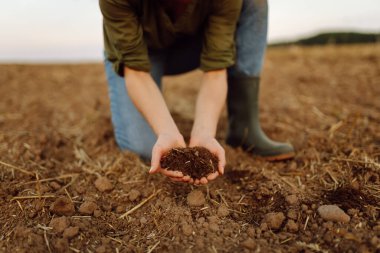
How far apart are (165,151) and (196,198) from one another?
248mm

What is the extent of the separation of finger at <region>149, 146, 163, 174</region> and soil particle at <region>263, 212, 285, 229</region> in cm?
49

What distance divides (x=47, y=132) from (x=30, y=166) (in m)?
0.68

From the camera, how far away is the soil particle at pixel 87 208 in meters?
1.49

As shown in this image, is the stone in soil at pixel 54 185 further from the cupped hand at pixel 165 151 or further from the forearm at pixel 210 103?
the forearm at pixel 210 103

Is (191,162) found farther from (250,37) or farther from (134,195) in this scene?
(250,37)

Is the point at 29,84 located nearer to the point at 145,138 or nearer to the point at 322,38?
the point at 145,138

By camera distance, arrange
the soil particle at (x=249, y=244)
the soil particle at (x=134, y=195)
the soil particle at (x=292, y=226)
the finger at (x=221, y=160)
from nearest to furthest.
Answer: the soil particle at (x=249, y=244)
the soil particle at (x=292, y=226)
the finger at (x=221, y=160)
the soil particle at (x=134, y=195)

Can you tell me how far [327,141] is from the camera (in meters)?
2.11

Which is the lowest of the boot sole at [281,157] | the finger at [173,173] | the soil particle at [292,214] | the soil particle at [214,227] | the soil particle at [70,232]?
the boot sole at [281,157]

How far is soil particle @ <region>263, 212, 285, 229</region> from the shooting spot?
1363 millimetres

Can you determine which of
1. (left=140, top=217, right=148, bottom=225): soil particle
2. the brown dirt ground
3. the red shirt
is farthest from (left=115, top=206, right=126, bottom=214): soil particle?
the red shirt

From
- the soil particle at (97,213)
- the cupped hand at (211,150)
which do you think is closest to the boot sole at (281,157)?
the cupped hand at (211,150)

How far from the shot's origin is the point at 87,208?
149 centimetres

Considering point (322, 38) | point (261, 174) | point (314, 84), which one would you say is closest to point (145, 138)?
point (261, 174)
